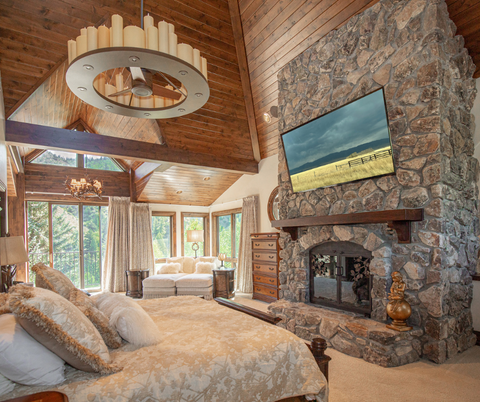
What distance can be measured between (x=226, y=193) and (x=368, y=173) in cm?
510

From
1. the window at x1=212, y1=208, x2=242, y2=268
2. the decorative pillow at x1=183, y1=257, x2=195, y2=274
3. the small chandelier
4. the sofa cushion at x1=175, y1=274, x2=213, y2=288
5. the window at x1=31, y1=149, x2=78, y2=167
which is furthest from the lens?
the window at x1=212, y1=208, x2=242, y2=268

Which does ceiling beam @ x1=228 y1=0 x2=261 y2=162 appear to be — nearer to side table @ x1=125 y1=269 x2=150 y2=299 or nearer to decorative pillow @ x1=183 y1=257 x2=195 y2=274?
decorative pillow @ x1=183 y1=257 x2=195 y2=274

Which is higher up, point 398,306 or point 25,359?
point 25,359

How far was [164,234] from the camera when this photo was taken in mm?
8531

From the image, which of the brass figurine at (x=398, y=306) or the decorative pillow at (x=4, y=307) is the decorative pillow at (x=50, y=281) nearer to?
the decorative pillow at (x=4, y=307)

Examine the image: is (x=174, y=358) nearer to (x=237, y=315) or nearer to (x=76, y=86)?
(x=237, y=315)

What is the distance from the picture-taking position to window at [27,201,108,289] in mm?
7086

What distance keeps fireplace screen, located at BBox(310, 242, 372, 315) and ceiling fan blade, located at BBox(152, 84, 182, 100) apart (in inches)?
107

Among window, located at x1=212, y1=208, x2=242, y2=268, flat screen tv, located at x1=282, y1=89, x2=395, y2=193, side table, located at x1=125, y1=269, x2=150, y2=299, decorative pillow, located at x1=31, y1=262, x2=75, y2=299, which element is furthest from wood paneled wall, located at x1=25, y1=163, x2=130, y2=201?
decorative pillow, located at x1=31, y1=262, x2=75, y2=299

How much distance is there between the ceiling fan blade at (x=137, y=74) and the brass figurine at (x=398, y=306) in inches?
116

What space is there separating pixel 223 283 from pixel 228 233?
6.67 feet

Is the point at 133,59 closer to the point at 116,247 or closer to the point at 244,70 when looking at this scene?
the point at 244,70

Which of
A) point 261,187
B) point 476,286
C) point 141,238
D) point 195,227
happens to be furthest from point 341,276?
point 195,227

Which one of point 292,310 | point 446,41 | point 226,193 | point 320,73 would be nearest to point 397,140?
point 446,41
